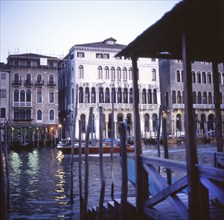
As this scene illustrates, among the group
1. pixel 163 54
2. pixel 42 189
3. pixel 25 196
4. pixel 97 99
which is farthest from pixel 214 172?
pixel 97 99

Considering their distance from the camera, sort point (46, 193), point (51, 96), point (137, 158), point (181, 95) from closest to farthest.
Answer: point (137, 158) < point (46, 193) < point (51, 96) < point (181, 95)

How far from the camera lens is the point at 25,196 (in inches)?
380

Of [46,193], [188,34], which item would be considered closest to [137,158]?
[188,34]

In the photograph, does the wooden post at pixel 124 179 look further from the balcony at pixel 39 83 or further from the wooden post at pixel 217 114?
the balcony at pixel 39 83

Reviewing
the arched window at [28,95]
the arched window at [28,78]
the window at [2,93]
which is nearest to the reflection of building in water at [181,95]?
the arched window at [28,95]

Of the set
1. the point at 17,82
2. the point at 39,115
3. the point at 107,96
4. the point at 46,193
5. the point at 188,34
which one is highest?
→ the point at 17,82

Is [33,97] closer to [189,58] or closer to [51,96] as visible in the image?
[51,96]

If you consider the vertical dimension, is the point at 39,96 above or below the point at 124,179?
above

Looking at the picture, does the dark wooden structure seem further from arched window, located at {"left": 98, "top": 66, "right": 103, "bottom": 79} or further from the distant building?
arched window, located at {"left": 98, "top": 66, "right": 103, "bottom": 79}

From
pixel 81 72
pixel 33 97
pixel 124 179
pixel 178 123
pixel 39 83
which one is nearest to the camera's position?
pixel 124 179

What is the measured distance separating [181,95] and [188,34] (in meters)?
34.4

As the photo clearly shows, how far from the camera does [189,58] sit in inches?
143

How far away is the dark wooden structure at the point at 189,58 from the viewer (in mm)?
3266

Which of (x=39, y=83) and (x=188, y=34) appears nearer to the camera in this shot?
(x=188, y=34)
